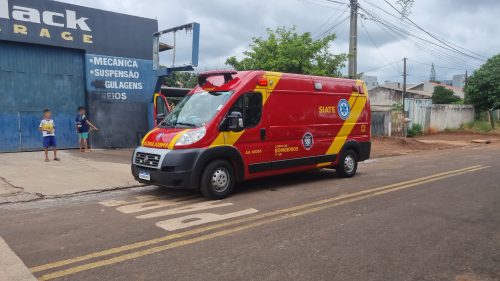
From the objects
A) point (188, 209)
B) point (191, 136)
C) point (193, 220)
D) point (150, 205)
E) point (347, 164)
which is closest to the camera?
point (193, 220)

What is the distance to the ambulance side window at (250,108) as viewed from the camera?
8102 millimetres

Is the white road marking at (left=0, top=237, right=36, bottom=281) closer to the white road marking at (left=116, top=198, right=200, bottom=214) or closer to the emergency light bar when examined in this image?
the white road marking at (left=116, top=198, right=200, bottom=214)

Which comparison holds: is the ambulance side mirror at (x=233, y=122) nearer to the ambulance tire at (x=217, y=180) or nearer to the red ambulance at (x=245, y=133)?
the red ambulance at (x=245, y=133)

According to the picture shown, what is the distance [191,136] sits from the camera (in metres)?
7.47

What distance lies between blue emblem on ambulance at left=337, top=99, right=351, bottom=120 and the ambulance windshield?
322 cm

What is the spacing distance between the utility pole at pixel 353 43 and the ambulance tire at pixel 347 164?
7.30 m

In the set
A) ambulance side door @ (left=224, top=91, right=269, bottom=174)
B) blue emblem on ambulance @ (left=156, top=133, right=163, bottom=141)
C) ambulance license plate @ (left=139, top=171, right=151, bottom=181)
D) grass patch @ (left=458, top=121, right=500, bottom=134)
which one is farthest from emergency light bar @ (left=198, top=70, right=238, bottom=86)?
grass patch @ (left=458, top=121, right=500, bottom=134)

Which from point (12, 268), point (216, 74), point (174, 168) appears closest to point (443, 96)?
point (216, 74)

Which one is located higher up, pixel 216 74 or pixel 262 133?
pixel 216 74

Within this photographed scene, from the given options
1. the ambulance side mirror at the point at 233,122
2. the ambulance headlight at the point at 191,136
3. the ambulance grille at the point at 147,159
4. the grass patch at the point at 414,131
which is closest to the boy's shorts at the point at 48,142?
the ambulance grille at the point at 147,159

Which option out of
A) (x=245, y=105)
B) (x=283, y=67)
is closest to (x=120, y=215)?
(x=245, y=105)

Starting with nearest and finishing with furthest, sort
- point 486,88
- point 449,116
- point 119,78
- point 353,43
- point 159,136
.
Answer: point 159,136
point 119,78
point 353,43
point 449,116
point 486,88

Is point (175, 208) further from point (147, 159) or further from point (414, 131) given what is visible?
point (414, 131)

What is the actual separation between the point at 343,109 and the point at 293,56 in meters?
9.15
